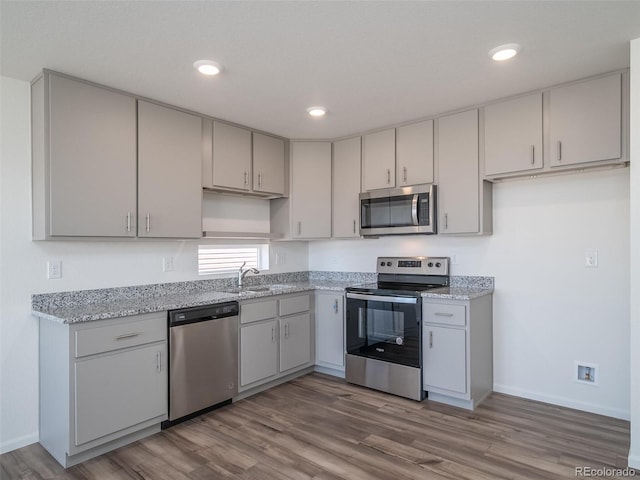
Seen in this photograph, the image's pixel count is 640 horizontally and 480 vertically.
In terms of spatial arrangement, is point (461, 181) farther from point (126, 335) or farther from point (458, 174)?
point (126, 335)

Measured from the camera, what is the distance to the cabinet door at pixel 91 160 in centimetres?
250

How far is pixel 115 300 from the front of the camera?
299cm

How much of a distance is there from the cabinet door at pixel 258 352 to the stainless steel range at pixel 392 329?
696 mm

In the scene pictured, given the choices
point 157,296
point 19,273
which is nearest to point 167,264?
point 157,296

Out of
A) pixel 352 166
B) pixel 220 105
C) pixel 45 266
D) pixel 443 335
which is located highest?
pixel 220 105

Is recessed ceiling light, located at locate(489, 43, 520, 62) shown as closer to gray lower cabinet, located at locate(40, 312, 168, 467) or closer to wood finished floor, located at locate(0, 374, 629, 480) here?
wood finished floor, located at locate(0, 374, 629, 480)

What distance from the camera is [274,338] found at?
3.54 metres

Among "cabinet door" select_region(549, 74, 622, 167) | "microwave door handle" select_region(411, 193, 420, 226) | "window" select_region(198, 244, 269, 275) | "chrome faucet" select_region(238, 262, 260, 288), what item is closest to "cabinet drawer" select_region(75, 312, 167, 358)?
"window" select_region(198, 244, 269, 275)

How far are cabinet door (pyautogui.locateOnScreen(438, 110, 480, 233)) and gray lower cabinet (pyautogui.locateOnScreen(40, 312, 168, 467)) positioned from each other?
243 cm

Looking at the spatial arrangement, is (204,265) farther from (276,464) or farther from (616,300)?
(616,300)

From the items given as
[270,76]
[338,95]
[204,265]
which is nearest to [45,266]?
[204,265]

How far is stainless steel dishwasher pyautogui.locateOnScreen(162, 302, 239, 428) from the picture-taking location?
2.78 m

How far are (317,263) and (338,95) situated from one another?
7.24 ft

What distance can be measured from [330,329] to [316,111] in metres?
2.05
